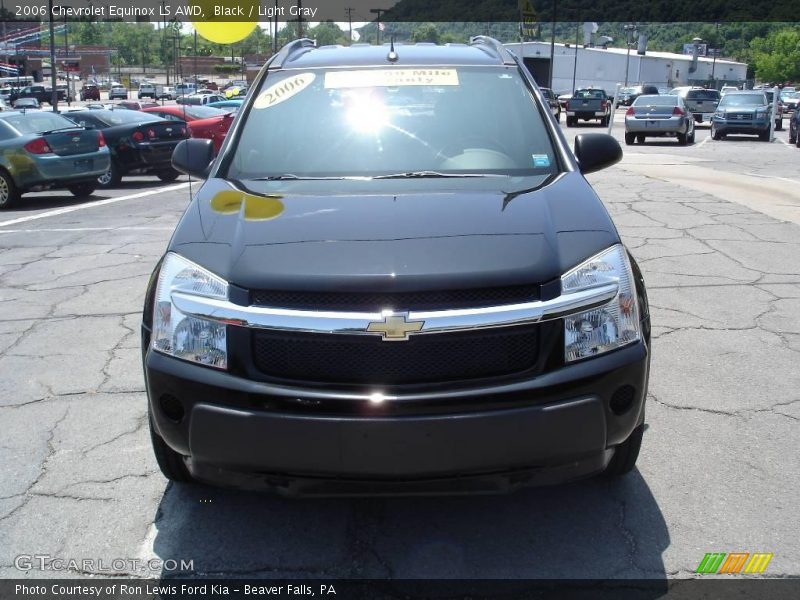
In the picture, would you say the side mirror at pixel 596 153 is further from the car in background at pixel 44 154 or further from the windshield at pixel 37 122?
the windshield at pixel 37 122

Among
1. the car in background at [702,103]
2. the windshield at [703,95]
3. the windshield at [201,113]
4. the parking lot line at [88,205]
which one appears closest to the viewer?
the parking lot line at [88,205]

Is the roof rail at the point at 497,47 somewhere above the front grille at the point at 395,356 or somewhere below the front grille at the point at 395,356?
above

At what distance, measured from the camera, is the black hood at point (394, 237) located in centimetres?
265

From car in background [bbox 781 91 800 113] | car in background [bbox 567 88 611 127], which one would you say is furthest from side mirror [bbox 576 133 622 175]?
car in background [bbox 781 91 800 113]

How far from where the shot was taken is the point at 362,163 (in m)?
3.74

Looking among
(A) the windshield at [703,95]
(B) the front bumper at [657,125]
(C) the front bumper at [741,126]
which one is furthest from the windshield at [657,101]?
(A) the windshield at [703,95]

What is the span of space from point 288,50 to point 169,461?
259cm

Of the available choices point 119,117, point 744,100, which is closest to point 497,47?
point 119,117

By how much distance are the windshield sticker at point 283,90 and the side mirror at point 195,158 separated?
1.18 ft

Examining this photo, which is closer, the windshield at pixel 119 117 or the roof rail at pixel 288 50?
the roof rail at pixel 288 50

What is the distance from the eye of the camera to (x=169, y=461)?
124 inches

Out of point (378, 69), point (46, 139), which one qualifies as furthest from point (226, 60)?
point (378, 69)

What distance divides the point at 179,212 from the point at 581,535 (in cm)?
968

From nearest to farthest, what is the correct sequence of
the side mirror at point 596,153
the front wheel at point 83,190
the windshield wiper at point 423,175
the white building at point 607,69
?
1. the windshield wiper at point 423,175
2. the side mirror at point 596,153
3. the front wheel at point 83,190
4. the white building at point 607,69
